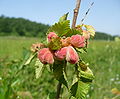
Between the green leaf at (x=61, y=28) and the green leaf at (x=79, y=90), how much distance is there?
15 centimetres

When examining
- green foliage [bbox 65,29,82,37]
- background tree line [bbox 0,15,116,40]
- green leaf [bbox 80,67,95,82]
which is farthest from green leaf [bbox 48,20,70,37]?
background tree line [bbox 0,15,116,40]

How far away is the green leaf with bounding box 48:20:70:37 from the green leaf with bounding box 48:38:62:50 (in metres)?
0.05

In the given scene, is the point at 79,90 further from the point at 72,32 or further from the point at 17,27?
the point at 17,27

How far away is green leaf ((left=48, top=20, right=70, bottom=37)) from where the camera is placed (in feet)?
2.60

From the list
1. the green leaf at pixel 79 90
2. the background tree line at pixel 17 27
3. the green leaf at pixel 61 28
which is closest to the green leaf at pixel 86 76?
the green leaf at pixel 79 90

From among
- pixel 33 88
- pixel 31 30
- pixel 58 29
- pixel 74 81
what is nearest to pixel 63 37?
pixel 58 29

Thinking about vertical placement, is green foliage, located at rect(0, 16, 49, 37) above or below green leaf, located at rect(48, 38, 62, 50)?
below

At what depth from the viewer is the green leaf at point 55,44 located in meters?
0.73

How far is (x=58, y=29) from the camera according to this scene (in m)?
0.79

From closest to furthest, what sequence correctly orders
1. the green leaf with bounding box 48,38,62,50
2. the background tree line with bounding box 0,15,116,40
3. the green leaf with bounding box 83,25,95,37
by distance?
the green leaf with bounding box 48,38,62,50 → the green leaf with bounding box 83,25,95,37 → the background tree line with bounding box 0,15,116,40

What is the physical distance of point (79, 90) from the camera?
81cm

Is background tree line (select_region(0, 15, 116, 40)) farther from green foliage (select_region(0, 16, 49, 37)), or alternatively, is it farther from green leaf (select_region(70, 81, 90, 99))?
green leaf (select_region(70, 81, 90, 99))

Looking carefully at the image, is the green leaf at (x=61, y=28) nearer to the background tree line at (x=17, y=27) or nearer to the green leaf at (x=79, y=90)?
the green leaf at (x=79, y=90)

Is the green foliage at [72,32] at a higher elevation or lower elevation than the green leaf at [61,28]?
lower
